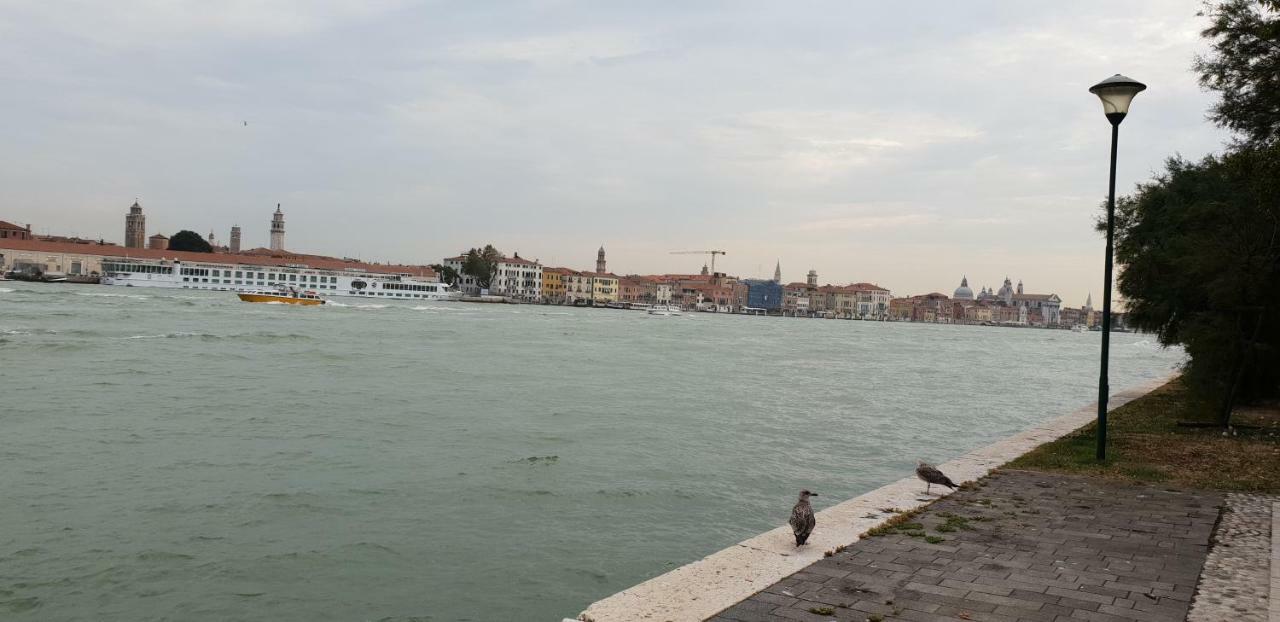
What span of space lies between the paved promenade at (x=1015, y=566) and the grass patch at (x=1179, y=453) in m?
1.24

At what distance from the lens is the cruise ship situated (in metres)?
112

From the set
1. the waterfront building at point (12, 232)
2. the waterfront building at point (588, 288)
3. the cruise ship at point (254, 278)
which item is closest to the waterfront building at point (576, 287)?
the waterfront building at point (588, 288)

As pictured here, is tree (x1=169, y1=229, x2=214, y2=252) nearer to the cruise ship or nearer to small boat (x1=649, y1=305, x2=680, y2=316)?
the cruise ship

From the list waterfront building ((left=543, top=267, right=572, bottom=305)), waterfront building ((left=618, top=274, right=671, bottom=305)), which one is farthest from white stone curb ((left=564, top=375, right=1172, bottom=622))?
waterfront building ((left=618, top=274, right=671, bottom=305))

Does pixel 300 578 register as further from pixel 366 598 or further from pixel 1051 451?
pixel 1051 451

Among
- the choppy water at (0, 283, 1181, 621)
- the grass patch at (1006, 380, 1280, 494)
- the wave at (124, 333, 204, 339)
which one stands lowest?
the choppy water at (0, 283, 1181, 621)

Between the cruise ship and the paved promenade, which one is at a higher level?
the cruise ship

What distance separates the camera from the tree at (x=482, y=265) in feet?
492

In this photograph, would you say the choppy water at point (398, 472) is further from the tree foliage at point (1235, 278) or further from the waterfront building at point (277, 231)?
the waterfront building at point (277, 231)

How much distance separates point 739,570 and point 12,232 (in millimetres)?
144360

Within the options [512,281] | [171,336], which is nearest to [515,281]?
[512,281]

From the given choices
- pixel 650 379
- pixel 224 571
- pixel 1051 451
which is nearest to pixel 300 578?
pixel 224 571

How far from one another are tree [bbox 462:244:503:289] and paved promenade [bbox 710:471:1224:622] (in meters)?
145

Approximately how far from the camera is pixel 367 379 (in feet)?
75.7
